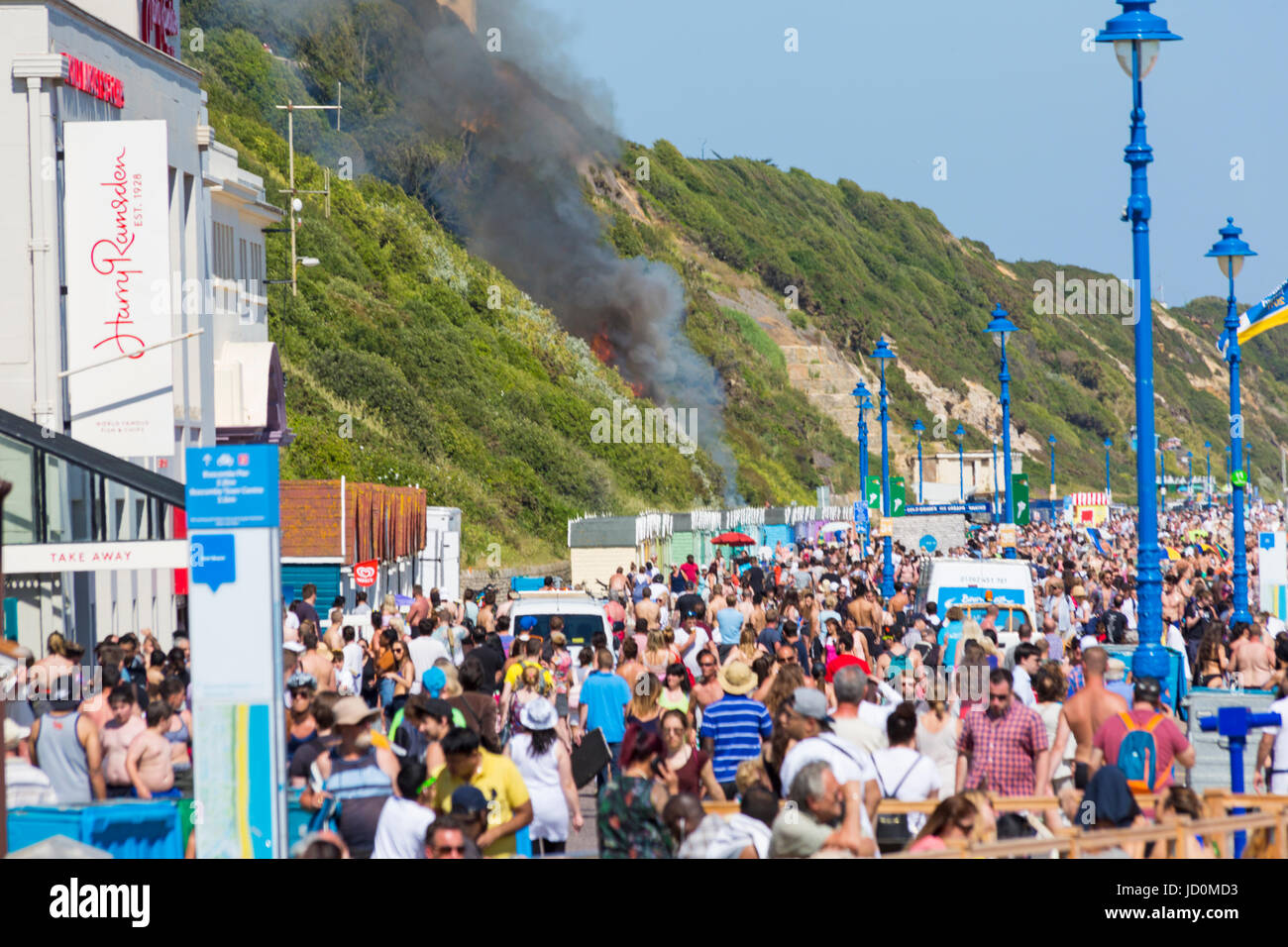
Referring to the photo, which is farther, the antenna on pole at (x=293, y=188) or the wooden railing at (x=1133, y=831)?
the antenna on pole at (x=293, y=188)

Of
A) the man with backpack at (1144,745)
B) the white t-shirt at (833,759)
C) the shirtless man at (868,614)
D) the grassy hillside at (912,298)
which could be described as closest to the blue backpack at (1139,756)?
the man with backpack at (1144,745)

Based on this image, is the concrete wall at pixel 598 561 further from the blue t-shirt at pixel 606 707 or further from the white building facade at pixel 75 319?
the blue t-shirt at pixel 606 707

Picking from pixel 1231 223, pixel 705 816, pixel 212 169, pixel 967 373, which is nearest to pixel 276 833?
pixel 705 816

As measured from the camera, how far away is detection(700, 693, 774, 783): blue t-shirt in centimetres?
966

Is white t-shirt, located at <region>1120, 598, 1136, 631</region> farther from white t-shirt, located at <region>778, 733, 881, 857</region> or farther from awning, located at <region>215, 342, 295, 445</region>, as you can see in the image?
awning, located at <region>215, 342, 295, 445</region>

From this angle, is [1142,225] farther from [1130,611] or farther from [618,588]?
[618,588]

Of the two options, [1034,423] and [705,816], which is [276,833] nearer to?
[705,816]

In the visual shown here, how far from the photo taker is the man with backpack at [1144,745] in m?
8.57

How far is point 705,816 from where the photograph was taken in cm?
684

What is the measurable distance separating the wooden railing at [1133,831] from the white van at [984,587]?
383 inches

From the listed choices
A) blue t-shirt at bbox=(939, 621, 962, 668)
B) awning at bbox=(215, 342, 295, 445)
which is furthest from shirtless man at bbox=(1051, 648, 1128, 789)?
awning at bbox=(215, 342, 295, 445)

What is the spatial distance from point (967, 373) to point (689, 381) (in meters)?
66.5

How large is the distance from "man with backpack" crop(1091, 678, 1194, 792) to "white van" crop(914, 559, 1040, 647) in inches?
338
